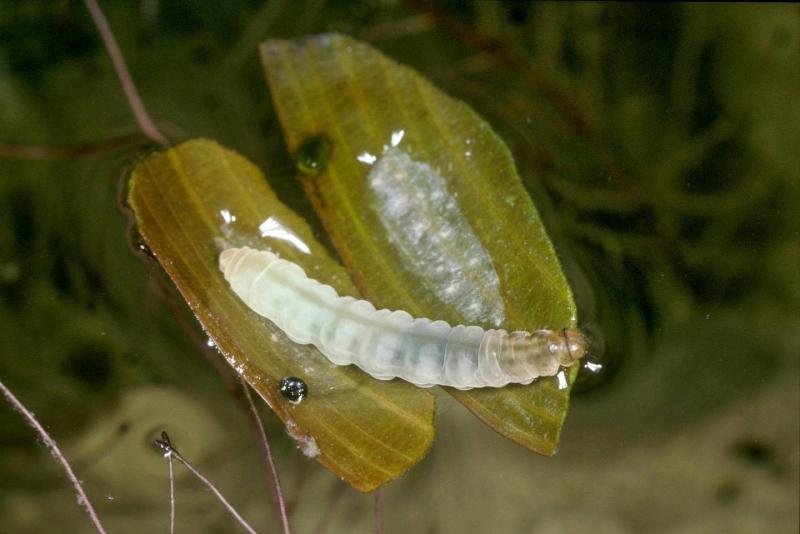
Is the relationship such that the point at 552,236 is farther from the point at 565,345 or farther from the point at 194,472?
the point at 194,472

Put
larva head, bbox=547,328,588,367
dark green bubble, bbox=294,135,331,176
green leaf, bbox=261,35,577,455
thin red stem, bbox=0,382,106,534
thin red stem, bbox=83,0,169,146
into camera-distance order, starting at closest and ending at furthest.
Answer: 1. larva head, bbox=547,328,588,367
2. green leaf, bbox=261,35,577,455
3. dark green bubble, bbox=294,135,331,176
4. thin red stem, bbox=0,382,106,534
5. thin red stem, bbox=83,0,169,146

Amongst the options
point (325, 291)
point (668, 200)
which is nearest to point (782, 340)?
point (668, 200)

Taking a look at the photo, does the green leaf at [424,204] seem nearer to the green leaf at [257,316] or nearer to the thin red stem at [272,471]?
the green leaf at [257,316]

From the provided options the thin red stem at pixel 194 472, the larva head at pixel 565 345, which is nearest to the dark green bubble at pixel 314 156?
the larva head at pixel 565 345

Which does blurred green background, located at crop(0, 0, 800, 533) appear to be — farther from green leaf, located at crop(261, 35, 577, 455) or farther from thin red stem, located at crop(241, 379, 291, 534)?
green leaf, located at crop(261, 35, 577, 455)

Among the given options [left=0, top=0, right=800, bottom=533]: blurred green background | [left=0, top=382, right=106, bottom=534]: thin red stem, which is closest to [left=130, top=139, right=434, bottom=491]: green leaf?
[left=0, top=0, right=800, bottom=533]: blurred green background

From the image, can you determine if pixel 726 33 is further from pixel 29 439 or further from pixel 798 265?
pixel 29 439
